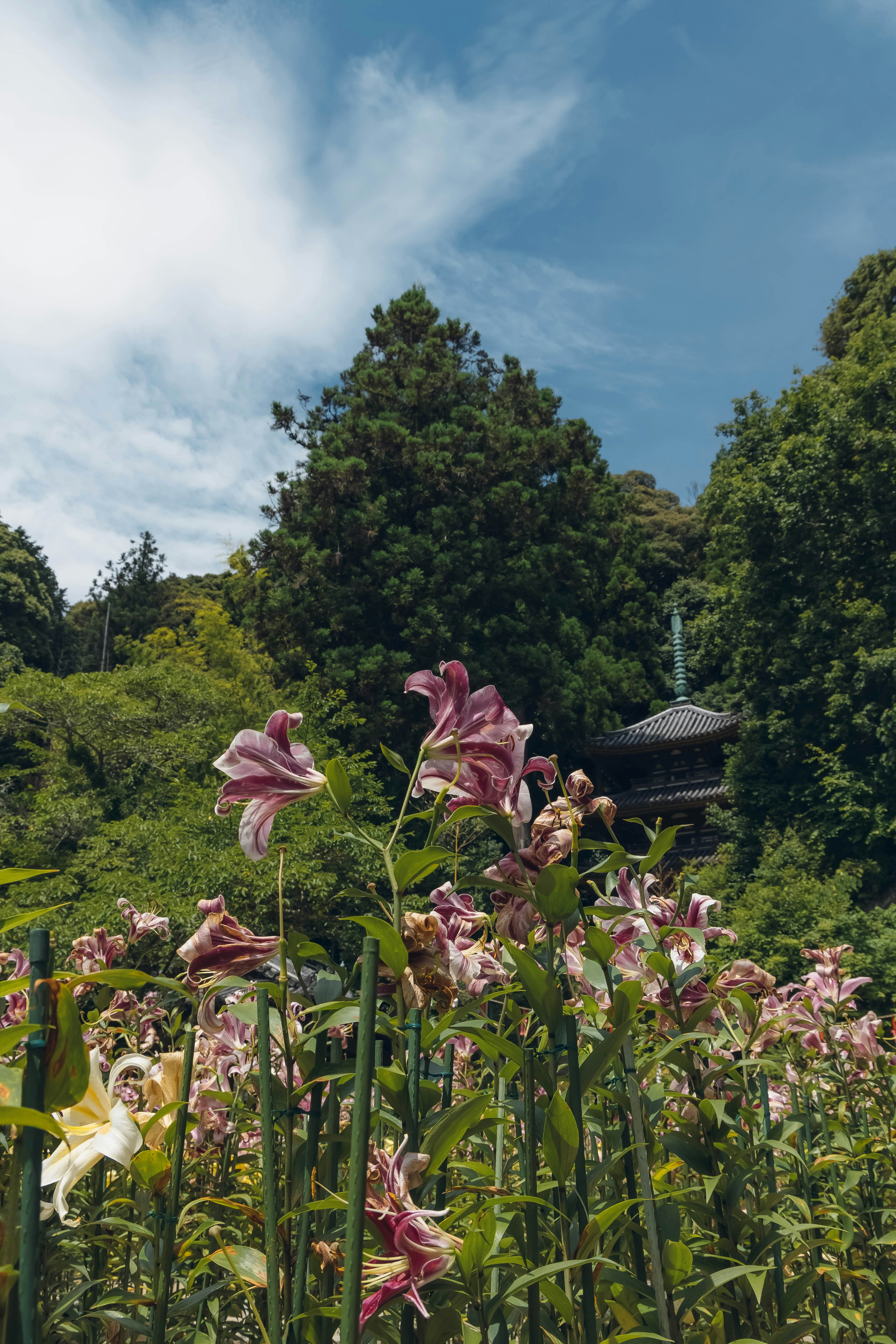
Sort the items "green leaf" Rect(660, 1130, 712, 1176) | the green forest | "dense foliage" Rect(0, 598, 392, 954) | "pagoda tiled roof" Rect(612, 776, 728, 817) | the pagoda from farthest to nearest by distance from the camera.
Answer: the pagoda → "pagoda tiled roof" Rect(612, 776, 728, 817) → the green forest → "dense foliage" Rect(0, 598, 392, 954) → "green leaf" Rect(660, 1130, 712, 1176)

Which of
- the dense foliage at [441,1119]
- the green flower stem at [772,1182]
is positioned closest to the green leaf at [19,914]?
the dense foliage at [441,1119]

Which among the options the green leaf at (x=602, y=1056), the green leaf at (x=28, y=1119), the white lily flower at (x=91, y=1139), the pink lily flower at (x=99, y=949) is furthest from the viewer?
the pink lily flower at (x=99, y=949)

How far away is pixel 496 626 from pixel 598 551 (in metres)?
2.81

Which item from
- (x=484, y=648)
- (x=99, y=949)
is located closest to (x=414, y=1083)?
(x=99, y=949)

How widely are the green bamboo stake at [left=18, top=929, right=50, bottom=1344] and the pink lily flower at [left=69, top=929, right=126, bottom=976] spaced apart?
3.38 ft

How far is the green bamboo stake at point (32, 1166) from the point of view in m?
0.30

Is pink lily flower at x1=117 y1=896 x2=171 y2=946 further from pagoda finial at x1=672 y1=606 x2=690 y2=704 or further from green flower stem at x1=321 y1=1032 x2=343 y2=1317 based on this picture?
pagoda finial at x1=672 y1=606 x2=690 y2=704

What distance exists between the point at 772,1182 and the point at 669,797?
13.7 m

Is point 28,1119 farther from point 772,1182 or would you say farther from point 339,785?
point 772,1182

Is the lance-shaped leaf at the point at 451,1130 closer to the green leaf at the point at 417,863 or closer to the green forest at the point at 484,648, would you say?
the green leaf at the point at 417,863

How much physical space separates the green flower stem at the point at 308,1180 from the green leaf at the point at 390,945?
93 millimetres

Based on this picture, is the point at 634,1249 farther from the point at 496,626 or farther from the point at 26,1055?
the point at 496,626

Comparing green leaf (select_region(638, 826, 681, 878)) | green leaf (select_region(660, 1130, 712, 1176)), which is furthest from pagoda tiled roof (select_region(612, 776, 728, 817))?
green leaf (select_region(638, 826, 681, 878))

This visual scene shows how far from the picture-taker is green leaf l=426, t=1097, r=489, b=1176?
1.69ft
